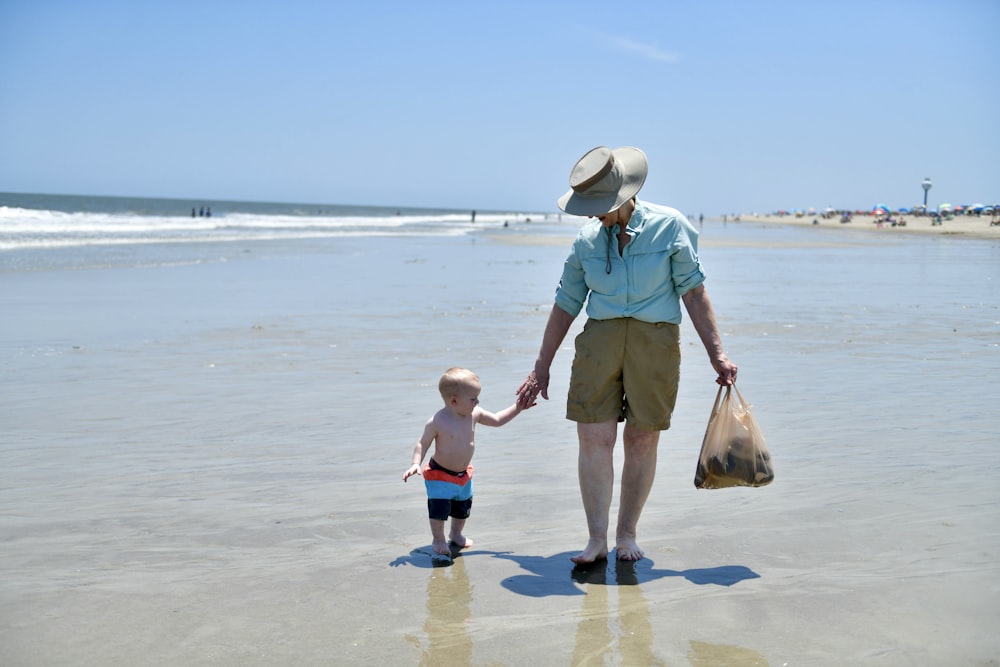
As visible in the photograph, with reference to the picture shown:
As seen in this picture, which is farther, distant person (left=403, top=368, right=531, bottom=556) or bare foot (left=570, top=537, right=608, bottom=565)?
distant person (left=403, top=368, right=531, bottom=556)

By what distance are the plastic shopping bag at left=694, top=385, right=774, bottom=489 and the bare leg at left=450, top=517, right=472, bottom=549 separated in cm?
105

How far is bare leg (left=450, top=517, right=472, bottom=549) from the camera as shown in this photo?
440 centimetres

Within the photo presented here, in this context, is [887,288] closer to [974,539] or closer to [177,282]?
[177,282]

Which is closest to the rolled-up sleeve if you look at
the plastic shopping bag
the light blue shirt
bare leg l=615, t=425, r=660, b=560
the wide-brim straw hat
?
the light blue shirt

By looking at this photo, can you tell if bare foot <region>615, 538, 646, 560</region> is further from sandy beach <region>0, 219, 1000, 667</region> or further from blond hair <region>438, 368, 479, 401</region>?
blond hair <region>438, 368, 479, 401</region>

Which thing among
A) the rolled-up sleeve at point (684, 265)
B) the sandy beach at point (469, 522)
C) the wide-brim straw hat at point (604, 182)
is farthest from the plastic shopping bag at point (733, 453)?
the wide-brim straw hat at point (604, 182)

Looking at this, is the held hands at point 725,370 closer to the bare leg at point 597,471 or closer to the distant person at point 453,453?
the bare leg at point 597,471

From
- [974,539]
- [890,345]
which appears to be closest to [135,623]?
[974,539]

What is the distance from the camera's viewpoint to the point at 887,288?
58.1 ft

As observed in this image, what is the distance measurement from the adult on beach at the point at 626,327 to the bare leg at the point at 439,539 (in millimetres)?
565

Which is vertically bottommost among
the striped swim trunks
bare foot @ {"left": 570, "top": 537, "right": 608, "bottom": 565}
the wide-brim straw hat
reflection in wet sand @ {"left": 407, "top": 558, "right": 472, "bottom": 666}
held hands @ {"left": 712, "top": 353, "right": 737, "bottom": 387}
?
reflection in wet sand @ {"left": 407, "top": 558, "right": 472, "bottom": 666}

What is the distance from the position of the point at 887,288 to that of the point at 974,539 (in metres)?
14.3

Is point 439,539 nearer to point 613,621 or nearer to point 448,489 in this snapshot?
point 448,489

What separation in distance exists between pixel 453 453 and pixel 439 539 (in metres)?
0.39
